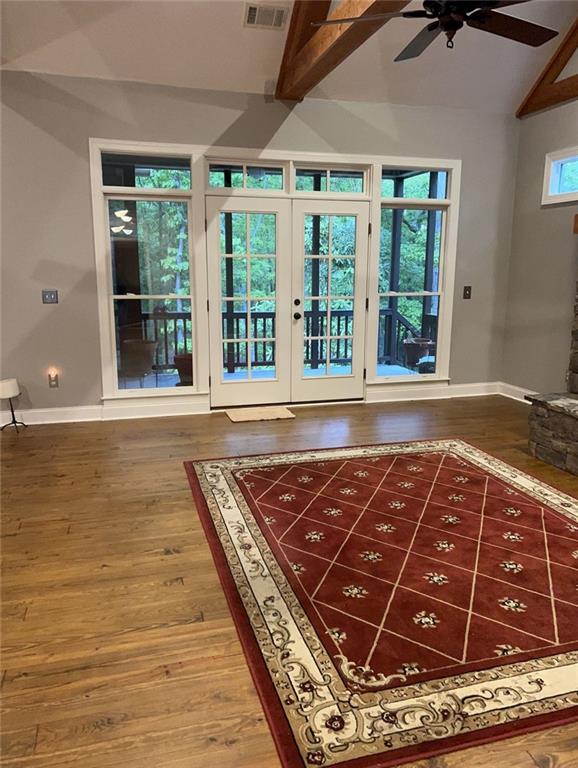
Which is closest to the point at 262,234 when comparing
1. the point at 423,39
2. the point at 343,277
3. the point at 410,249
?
the point at 343,277

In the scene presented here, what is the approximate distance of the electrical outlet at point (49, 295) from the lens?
4.92 metres

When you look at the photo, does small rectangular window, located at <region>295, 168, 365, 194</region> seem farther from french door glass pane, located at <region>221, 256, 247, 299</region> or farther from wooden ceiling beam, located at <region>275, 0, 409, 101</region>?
french door glass pane, located at <region>221, 256, 247, 299</region>

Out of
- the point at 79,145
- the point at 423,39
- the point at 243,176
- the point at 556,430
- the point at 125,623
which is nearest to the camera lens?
the point at 125,623

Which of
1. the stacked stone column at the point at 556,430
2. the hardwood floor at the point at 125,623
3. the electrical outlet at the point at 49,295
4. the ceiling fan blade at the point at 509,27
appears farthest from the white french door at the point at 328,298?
the ceiling fan blade at the point at 509,27

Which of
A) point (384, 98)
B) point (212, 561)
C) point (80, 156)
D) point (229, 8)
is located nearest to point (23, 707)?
point (212, 561)

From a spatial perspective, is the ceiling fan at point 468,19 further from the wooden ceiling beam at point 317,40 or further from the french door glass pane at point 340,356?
the french door glass pane at point 340,356

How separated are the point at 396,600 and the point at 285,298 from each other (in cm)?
374

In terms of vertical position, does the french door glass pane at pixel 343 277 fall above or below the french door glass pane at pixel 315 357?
above

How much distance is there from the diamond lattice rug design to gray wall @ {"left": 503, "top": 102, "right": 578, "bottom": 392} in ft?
7.23

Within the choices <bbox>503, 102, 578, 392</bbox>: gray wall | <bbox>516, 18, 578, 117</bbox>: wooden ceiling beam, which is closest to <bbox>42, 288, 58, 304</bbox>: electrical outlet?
<bbox>503, 102, 578, 392</bbox>: gray wall

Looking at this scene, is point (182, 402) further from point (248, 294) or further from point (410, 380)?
point (410, 380)

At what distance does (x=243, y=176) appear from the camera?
17.4 feet

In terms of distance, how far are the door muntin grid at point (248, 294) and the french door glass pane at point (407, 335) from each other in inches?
52.7

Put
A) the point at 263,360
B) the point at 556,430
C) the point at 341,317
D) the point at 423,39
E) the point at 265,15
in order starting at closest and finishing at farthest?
the point at 423,39
the point at 556,430
the point at 265,15
the point at 263,360
the point at 341,317
